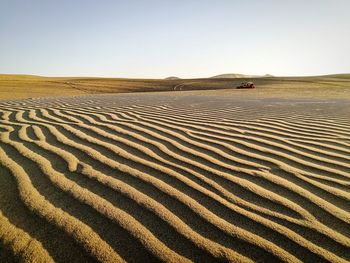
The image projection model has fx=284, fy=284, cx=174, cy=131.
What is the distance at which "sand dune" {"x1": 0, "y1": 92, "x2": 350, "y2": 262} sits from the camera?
54.6 inches

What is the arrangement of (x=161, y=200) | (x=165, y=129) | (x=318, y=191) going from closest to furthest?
(x=161, y=200)
(x=318, y=191)
(x=165, y=129)

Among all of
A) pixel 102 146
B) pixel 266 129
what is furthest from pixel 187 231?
pixel 266 129

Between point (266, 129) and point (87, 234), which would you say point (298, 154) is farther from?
point (87, 234)

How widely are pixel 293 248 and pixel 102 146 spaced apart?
195 cm

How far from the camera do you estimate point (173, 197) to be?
1827mm

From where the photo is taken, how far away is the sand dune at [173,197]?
1386 mm

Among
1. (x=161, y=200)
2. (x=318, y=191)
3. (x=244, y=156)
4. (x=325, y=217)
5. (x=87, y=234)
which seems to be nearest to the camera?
(x=87, y=234)

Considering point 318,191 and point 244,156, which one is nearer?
point 318,191

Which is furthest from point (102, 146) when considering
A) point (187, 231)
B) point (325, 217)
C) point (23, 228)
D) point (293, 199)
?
point (325, 217)

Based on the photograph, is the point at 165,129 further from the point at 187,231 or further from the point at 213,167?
the point at 187,231

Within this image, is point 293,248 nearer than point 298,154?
Yes

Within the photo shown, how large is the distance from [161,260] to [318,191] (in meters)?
1.25

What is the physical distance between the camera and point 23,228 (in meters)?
1.48

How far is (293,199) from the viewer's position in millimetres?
1850
